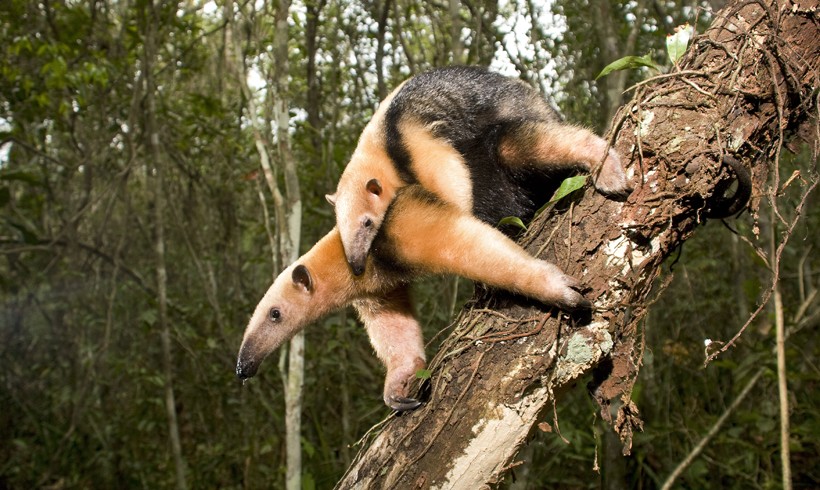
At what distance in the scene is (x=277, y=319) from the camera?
368cm

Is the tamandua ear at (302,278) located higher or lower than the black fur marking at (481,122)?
lower

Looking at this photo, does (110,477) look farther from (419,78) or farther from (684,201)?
(684,201)

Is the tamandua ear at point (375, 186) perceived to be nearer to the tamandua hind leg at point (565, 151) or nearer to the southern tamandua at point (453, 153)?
the southern tamandua at point (453, 153)

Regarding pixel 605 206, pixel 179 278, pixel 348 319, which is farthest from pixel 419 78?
pixel 179 278

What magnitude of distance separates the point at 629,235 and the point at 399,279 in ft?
4.42

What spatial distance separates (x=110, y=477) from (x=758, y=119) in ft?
24.2

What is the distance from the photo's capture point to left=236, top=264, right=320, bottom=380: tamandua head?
3621 mm

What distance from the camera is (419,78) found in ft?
11.6

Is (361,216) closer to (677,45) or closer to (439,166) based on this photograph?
(439,166)

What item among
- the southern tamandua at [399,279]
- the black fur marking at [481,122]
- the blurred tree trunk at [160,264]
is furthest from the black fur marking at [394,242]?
the blurred tree trunk at [160,264]

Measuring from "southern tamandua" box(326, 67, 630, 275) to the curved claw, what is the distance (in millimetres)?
635

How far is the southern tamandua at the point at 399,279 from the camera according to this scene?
246 cm

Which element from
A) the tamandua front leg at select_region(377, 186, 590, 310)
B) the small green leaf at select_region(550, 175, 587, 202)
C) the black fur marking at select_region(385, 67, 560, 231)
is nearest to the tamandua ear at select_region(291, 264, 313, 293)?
the tamandua front leg at select_region(377, 186, 590, 310)

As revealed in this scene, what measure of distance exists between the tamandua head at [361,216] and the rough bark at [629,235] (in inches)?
41.0
